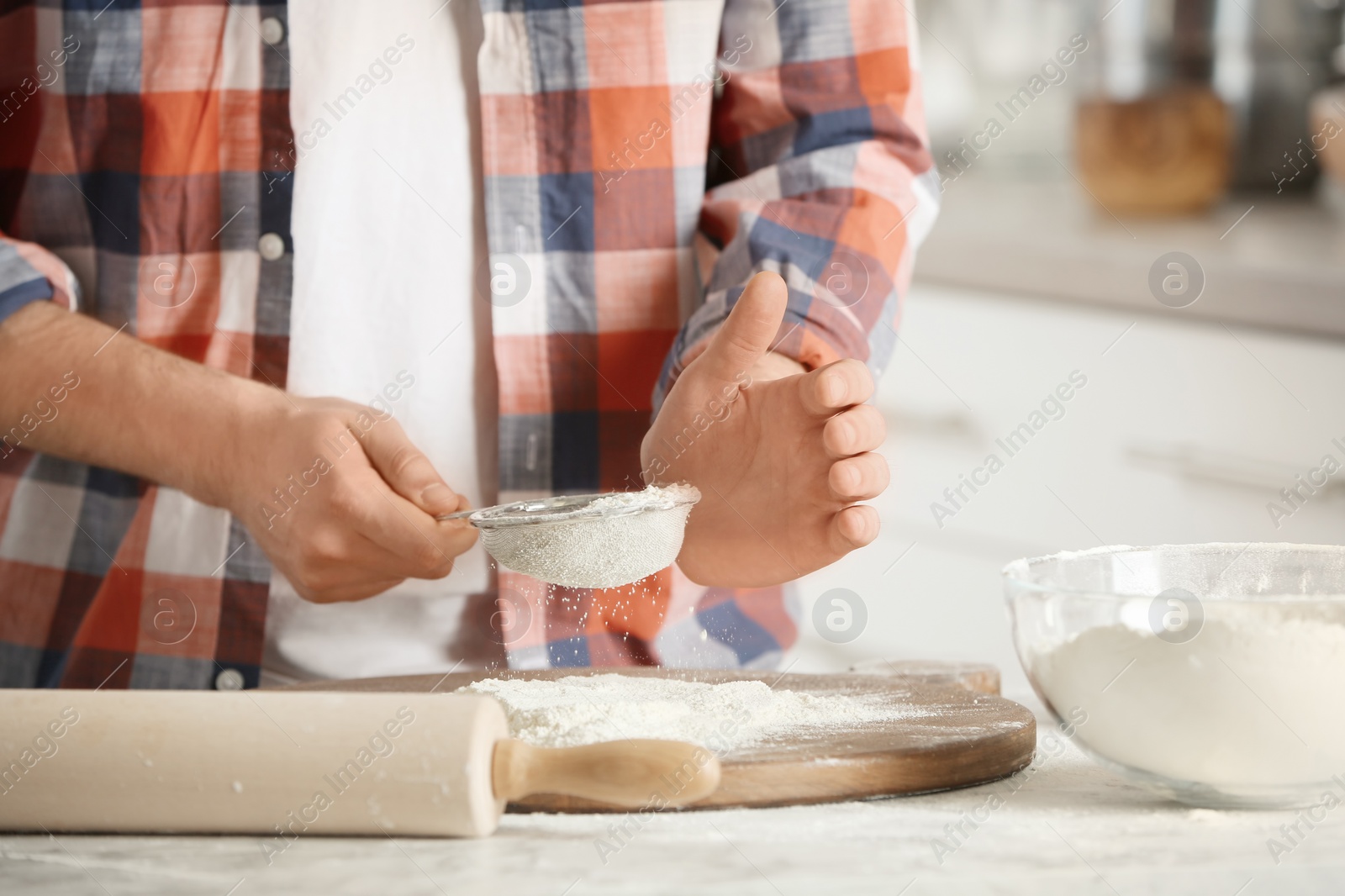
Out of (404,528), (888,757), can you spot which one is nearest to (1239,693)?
(888,757)

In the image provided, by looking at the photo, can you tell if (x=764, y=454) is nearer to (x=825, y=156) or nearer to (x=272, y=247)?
(x=825, y=156)

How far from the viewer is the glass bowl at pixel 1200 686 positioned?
454 millimetres

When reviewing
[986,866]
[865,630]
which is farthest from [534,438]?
[865,630]

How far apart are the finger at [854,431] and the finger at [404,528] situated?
22 cm

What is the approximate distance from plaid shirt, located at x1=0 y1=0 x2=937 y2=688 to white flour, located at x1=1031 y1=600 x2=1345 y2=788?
1.29 ft

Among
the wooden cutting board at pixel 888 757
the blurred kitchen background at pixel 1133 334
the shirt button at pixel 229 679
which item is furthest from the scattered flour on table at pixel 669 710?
the blurred kitchen background at pixel 1133 334

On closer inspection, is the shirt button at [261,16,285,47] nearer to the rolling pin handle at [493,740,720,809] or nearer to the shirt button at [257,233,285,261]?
the shirt button at [257,233,285,261]

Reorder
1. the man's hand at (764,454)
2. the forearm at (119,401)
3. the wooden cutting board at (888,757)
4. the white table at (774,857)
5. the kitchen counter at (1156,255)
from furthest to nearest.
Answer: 1. the kitchen counter at (1156,255)
2. the forearm at (119,401)
3. the man's hand at (764,454)
4. the wooden cutting board at (888,757)
5. the white table at (774,857)

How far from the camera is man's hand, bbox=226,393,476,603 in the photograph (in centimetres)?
71

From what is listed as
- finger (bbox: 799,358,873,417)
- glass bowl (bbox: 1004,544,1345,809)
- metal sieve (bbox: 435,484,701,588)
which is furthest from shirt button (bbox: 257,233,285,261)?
glass bowl (bbox: 1004,544,1345,809)

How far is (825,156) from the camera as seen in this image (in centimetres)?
86

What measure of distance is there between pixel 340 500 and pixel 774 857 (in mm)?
378

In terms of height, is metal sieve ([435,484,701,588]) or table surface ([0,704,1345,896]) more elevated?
metal sieve ([435,484,701,588])

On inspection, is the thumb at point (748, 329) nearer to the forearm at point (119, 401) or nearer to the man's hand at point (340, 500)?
the man's hand at point (340, 500)
